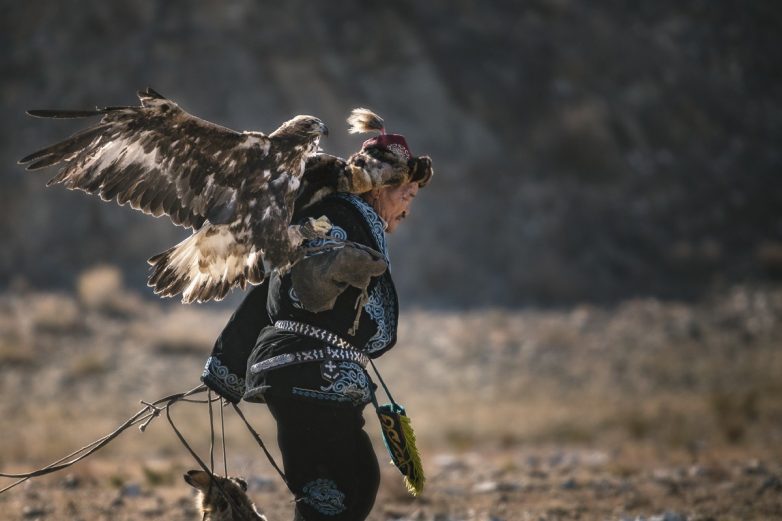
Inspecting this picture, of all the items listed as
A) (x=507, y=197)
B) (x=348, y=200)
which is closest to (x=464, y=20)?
(x=507, y=197)

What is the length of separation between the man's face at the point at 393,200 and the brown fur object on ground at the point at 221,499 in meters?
1.17

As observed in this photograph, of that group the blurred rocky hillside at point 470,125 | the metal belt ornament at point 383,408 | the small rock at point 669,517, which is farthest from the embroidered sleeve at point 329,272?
the blurred rocky hillside at point 470,125

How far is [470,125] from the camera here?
1917 centimetres

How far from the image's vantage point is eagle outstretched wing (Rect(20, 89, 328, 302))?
3488 millimetres

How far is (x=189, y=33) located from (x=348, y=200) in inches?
616

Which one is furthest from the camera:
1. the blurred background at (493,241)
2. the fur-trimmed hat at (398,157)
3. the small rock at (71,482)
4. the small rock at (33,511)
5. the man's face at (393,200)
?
the blurred background at (493,241)

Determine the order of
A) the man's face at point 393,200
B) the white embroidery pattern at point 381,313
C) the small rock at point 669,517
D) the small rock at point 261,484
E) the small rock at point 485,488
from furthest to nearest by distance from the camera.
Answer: the small rock at point 485,488
the small rock at point 261,484
the small rock at point 669,517
the man's face at point 393,200
the white embroidery pattern at point 381,313

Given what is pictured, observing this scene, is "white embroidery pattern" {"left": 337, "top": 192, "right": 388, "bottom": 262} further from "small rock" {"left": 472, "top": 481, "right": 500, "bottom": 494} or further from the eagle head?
"small rock" {"left": 472, "top": 481, "right": 500, "bottom": 494}

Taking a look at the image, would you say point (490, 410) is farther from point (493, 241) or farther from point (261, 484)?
point (493, 241)

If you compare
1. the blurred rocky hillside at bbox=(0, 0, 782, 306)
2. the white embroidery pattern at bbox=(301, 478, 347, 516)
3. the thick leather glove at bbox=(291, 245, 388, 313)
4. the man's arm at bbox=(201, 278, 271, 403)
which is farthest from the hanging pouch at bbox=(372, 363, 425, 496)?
the blurred rocky hillside at bbox=(0, 0, 782, 306)

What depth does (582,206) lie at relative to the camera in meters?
18.2

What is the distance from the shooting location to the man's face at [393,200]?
3.89m

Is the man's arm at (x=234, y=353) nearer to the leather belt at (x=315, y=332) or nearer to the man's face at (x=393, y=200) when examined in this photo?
the leather belt at (x=315, y=332)

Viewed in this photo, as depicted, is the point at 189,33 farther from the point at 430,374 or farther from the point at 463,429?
the point at 463,429
